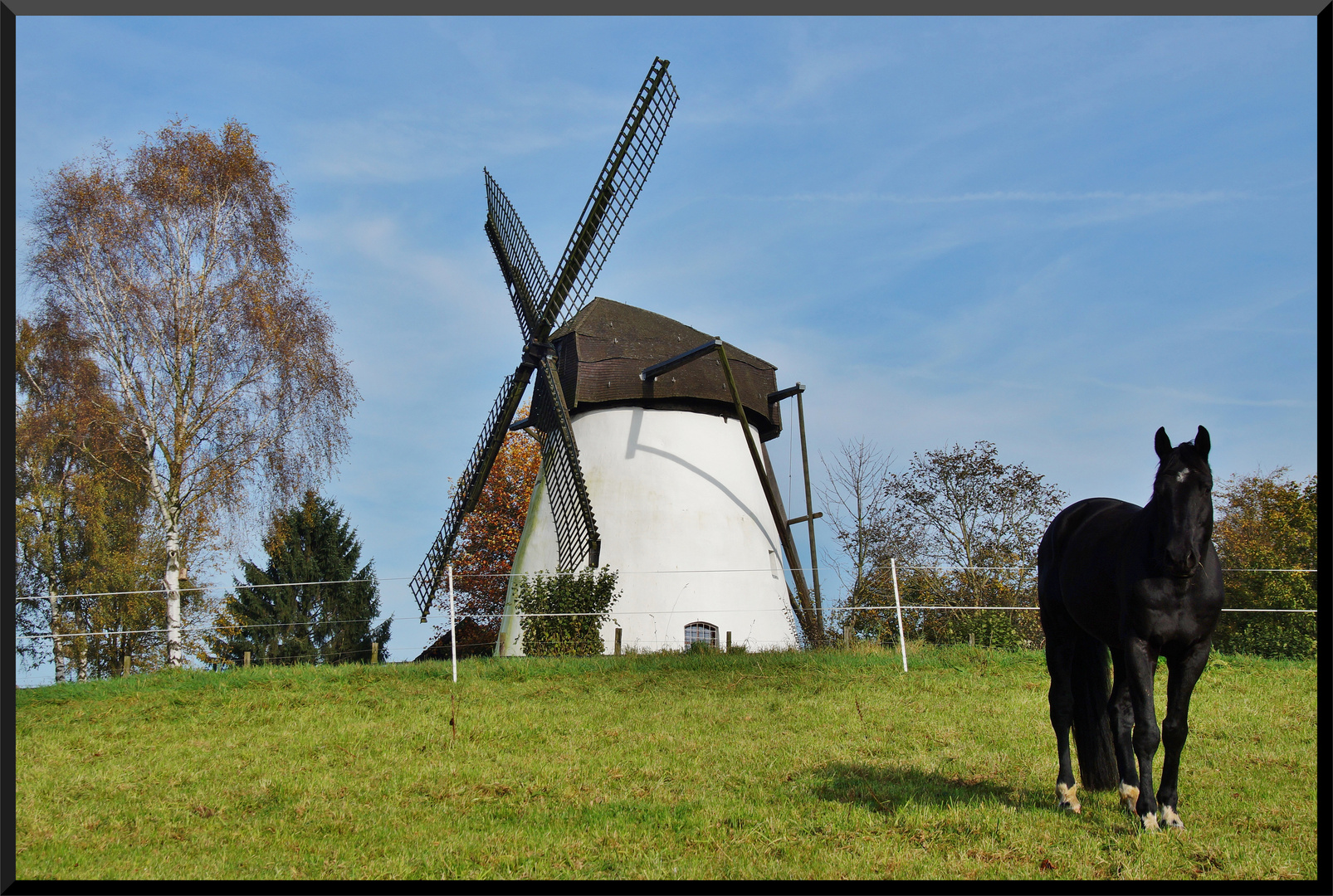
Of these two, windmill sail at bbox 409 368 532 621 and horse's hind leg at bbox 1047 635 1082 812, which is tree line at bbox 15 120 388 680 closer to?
windmill sail at bbox 409 368 532 621

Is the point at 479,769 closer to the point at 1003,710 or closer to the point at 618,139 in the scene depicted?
the point at 1003,710

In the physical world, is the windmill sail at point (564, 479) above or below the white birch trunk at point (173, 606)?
above

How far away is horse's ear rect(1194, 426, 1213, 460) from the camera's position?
4754mm

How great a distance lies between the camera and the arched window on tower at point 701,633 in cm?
1658

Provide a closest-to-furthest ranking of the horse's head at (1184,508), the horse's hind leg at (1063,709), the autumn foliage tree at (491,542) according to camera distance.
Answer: the horse's head at (1184,508)
the horse's hind leg at (1063,709)
the autumn foliage tree at (491,542)

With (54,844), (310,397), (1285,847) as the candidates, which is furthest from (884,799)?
(310,397)

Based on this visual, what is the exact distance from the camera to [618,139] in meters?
18.2

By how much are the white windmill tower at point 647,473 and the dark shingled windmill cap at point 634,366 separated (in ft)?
0.08

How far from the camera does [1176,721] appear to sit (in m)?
4.92

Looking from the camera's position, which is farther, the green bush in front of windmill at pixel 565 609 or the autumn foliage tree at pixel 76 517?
the autumn foliage tree at pixel 76 517

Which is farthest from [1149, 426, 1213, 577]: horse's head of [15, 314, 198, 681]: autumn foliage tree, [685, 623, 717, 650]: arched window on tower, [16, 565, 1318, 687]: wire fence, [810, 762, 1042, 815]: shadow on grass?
[15, 314, 198, 681]: autumn foliage tree

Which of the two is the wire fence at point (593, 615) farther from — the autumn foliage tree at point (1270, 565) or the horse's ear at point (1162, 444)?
the horse's ear at point (1162, 444)

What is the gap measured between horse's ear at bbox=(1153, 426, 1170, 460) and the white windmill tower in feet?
39.4

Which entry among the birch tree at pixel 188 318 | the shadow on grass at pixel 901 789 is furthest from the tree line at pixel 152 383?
the shadow on grass at pixel 901 789
